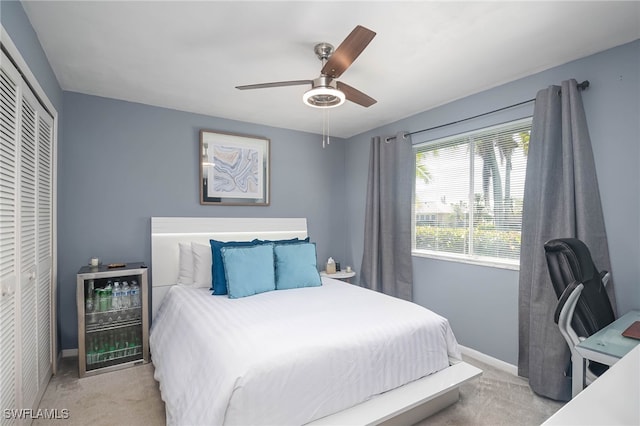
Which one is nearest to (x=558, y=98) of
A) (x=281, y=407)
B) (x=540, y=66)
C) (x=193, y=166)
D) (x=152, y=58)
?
(x=540, y=66)

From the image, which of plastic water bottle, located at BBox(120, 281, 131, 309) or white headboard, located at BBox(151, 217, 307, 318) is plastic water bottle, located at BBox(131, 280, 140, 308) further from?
white headboard, located at BBox(151, 217, 307, 318)

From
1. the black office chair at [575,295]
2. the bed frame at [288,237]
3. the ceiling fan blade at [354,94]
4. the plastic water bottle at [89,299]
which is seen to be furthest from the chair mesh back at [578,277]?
the plastic water bottle at [89,299]

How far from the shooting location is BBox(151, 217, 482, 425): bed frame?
177 centimetres

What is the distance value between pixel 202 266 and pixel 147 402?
1.17m

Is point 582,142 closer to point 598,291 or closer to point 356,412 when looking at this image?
point 598,291

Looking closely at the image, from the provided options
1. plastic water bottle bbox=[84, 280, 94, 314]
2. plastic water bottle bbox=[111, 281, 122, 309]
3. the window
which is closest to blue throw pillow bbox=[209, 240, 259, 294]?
plastic water bottle bbox=[111, 281, 122, 309]

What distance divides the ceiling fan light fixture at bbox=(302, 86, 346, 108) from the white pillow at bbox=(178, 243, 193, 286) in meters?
1.99

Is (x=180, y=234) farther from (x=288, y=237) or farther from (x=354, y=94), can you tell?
(x=354, y=94)

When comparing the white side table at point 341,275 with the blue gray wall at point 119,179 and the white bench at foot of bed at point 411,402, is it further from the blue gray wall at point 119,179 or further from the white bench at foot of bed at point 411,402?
the white bench at foot of bed at point 411,402

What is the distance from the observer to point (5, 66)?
161cm

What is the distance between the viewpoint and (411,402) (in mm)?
1866

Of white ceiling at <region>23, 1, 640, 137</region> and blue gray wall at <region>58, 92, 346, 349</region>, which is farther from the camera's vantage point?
blue gray wall at <region>58, 92, 346, 349</region>

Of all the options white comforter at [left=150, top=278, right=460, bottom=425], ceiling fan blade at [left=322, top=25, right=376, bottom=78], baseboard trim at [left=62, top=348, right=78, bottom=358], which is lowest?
baseboard trim at [left=62, top=348, right=78, bottom=358]

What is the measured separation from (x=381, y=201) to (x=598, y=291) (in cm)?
226
